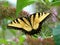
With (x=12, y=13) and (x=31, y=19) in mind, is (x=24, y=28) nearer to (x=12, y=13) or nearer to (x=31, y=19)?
(x=31, y=19)

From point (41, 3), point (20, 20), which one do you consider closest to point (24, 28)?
point (20, 20)

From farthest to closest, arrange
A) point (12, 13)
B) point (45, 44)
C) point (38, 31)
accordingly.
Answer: point (12, 13)
point (38, 31)
point (45, 44)

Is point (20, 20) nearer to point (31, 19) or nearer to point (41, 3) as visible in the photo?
point (31, 19)

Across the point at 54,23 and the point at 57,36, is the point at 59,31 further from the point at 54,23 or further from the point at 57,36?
the point at 54,23

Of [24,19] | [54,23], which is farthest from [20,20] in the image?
[54,23]

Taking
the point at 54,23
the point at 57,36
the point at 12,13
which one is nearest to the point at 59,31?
the point at 57,36

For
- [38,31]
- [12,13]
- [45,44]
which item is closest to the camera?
[45,44]

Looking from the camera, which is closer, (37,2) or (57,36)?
(57,36)

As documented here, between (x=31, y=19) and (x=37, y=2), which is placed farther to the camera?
(x=37, y=2)
